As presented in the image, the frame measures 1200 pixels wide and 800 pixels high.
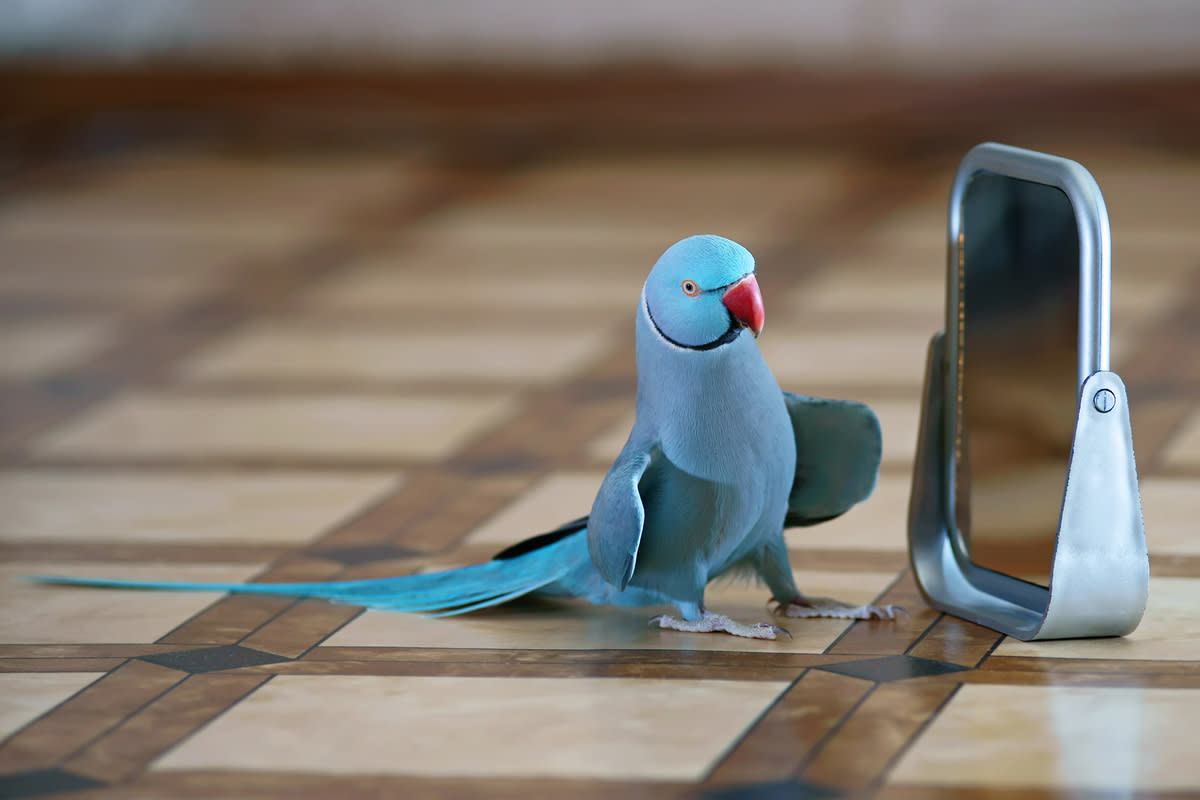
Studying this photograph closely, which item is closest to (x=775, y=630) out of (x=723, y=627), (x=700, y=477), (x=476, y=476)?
(x=723, y=627)

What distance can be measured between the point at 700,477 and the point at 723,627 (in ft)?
0.59

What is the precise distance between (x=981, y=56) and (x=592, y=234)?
174 centimetres

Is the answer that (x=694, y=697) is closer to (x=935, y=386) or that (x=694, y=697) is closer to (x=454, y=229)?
(x=935, y=386)

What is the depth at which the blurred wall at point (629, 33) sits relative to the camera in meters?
5.60

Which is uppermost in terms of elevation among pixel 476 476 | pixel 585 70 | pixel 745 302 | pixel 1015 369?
pixel 585 70

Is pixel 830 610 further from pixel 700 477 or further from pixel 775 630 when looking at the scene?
pixel 700 477

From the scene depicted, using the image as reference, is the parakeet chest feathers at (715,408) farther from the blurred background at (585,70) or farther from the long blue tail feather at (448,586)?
the blurred background at (585,70)

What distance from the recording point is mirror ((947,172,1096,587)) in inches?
73.7

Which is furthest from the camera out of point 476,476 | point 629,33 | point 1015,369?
point 629,33

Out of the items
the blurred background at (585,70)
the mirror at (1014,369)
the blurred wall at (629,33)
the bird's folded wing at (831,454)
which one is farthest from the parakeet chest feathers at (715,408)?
the blurred wall at (629,33)

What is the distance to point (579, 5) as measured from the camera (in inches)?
228

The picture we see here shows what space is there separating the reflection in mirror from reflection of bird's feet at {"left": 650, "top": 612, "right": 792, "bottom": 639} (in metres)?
0.26

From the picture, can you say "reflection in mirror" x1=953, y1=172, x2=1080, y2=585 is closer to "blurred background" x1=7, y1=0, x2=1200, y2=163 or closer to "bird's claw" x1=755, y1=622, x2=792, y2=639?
"bird's claw" x1=755, y1=622, x2=792, y2=639

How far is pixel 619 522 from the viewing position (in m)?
1.81
